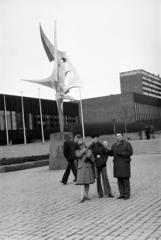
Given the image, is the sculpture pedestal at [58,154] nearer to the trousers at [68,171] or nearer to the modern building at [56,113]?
the trousers at [68,171]

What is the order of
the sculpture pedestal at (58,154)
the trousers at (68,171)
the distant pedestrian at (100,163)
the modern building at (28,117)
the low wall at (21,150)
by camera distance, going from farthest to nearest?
the modern building at (28,117), the low wall at (21,150), the sculpture pedestal at (58,154), the trousers at (68,171), the distant pedestrian at (100,163)

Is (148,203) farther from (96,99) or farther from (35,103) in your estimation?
(96,99)

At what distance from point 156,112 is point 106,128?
2139cm

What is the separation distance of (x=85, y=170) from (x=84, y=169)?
3 cm

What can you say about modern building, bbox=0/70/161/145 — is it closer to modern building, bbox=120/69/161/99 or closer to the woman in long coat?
modern building, bbox=120/69/161/99

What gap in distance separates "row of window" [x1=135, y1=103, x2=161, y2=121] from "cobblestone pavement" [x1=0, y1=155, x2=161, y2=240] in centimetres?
5755

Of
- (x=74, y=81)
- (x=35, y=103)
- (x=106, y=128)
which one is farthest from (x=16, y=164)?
(x=106, y=128)

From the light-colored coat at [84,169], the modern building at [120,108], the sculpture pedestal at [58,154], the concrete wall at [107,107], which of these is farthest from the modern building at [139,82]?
the light-colored coat at [84,169]

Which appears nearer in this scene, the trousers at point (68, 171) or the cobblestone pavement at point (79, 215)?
the cobblestone pavement at point (79, 215)

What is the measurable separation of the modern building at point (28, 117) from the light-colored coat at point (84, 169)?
34732 mm

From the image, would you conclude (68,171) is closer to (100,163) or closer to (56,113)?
(100,163)

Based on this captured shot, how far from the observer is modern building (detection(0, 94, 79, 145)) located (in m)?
47.0

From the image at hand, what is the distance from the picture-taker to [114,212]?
673 centimetres

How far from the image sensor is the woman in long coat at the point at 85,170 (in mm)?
8219
